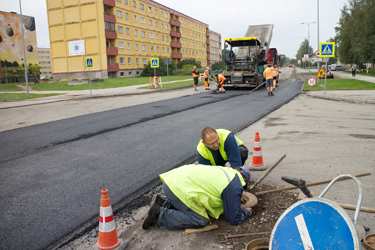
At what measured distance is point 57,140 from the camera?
735 centimetres

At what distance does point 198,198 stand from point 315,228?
1.36 m

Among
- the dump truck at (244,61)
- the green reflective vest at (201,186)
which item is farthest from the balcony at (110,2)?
the green reflective vest at (201,186)

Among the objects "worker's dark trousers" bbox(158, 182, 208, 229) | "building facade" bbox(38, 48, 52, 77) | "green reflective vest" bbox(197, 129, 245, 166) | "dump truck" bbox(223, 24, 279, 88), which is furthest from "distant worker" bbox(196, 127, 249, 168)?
"building facade" bbox(38, 48, 52, 77)

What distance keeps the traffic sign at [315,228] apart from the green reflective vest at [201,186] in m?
1.00

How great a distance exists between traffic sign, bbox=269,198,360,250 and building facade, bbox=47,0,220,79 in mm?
45080

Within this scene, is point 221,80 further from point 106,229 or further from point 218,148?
point 106,229

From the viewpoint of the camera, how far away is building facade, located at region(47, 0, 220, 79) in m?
44.2

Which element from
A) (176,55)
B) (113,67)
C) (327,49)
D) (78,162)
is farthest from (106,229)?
(176,55)

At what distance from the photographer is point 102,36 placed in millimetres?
44000

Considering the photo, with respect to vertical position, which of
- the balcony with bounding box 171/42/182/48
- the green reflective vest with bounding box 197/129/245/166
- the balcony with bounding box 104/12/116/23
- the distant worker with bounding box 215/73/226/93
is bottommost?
the green reflective vest with bounding box 197/129/245/166

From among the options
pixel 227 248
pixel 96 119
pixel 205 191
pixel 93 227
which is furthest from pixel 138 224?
pixel 96 119

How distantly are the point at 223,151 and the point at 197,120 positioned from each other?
561 centimetres

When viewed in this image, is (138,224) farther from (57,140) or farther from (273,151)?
(57,140)

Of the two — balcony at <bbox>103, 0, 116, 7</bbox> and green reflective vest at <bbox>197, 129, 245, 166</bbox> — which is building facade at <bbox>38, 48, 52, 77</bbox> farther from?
green reflective vest at <bbox>197, 129, 245, 166</bbox>
